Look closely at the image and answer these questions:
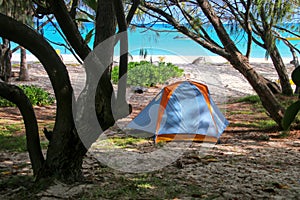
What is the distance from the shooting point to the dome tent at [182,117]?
15.7 ft

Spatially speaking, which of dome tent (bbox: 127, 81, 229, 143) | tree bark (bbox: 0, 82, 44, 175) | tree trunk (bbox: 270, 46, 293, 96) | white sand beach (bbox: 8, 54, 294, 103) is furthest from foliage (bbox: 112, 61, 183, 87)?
tree bark (bbox: 0, 82, 44, 175)

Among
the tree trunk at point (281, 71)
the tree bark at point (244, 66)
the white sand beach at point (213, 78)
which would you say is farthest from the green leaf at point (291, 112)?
the white sand beach at point (213, 78)

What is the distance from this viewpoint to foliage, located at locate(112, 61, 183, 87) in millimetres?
10125

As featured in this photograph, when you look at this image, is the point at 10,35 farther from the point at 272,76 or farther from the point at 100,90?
the point at 272,76

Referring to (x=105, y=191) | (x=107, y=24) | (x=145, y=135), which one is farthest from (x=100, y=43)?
(x=145, y=135)

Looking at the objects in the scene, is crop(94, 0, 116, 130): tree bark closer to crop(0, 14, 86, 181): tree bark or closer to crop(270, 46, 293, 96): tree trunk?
crop(0, 14, 86, 181): tree bark

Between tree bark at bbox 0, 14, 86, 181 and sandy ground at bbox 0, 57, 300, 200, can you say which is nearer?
tree bark at bbox 0, 14, 86, 181

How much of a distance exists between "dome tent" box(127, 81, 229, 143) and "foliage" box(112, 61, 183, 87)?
4.77 meters

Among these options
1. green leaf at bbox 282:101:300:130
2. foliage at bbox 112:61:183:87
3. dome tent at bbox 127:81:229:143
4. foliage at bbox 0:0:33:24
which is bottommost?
dome tent at bbox 127:81:229:143

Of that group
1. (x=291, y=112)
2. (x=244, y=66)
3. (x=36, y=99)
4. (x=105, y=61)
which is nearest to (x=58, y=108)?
(x=105, y=61)

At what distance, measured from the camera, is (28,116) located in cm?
238

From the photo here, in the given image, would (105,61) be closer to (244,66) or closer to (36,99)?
(244,66)

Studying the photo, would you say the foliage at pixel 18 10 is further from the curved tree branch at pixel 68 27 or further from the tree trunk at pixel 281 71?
the tree trunk at pixel 281 71

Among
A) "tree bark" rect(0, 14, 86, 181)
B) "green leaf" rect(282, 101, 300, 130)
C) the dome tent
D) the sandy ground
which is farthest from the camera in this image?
the dome tent
